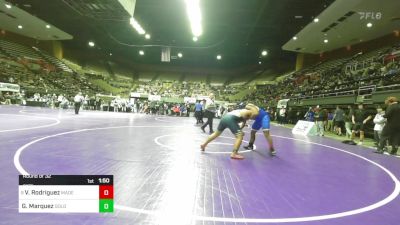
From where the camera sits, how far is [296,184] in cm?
478

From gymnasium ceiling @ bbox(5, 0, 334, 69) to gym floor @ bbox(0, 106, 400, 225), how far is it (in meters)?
12.0

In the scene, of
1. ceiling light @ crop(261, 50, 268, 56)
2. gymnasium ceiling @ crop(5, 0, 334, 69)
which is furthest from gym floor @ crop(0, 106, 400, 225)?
ceiling light @ crop(261, 50, 268, 56)

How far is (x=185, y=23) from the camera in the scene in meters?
27.0

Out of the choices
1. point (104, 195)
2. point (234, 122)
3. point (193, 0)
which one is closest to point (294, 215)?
point (104, 195)

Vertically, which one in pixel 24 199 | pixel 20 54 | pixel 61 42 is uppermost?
pixel 61 42

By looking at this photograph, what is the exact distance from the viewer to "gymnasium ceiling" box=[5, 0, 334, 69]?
20.1 meters

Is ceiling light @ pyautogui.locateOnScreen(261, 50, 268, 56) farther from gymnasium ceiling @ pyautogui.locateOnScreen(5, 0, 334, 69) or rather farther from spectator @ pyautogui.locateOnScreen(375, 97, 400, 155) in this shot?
spectator @ pyautogui.locateOnScreen(375, 97, 400, 155)

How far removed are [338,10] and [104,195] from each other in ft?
71.0

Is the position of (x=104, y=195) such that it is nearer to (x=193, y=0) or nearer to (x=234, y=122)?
(x=234, y=122)
